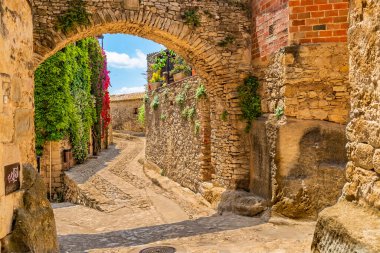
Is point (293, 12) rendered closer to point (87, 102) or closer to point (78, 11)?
point (78, 11)

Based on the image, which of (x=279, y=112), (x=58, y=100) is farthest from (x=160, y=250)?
(x=58, y=100)

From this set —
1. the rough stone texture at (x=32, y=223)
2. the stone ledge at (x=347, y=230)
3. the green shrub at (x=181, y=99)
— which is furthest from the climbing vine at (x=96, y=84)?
the stone ledge at (x=347, y=230)

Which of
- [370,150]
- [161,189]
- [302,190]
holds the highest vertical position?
[370,150]

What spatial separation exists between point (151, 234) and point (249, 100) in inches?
116

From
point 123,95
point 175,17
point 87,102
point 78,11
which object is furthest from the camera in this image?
point 123,95

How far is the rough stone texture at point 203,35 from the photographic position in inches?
249

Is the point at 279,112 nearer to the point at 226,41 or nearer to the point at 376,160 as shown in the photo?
the point at 226,41

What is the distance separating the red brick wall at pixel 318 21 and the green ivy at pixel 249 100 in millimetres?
1495

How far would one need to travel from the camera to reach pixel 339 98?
5.49 m

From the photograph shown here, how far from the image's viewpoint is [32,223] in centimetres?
283

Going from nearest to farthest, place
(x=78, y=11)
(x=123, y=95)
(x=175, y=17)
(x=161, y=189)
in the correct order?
(x=78, y=11)
(x=175, y=17)
(x=161, y=189)
(x=123, y=95)

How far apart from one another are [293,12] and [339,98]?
1.41 m

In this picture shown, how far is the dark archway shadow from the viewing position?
17.0 ft

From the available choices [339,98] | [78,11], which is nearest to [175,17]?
[78,11]
